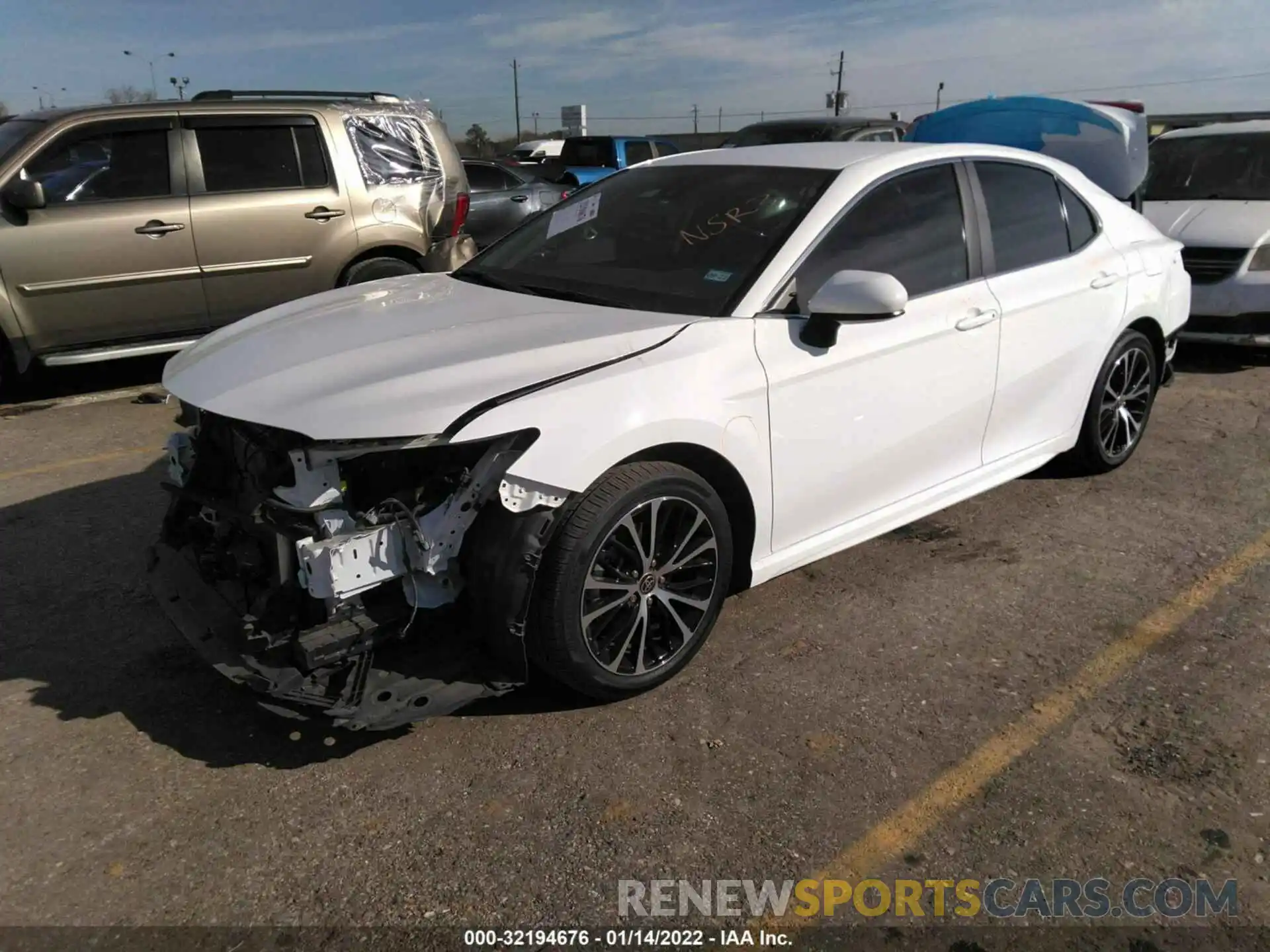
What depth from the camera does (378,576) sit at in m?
2.62

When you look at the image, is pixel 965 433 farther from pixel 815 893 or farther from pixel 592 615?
pixel 815 893

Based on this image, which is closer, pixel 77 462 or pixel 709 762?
pixel 709 762

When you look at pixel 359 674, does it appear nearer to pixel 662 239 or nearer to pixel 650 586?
pixel 650 586

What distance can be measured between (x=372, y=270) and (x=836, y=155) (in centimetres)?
431

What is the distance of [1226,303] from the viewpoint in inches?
283

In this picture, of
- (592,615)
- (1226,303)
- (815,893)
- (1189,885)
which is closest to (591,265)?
(592,615)

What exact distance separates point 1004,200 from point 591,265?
185cm

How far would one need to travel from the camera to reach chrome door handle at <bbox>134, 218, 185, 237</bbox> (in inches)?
251

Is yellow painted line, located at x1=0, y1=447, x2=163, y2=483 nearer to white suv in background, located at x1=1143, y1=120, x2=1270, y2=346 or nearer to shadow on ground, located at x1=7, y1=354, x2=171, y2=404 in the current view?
shadow on ground, located at x1=7, y1=354, x2=171, y2=404

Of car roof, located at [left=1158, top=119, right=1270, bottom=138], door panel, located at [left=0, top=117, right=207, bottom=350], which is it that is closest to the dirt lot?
door panel, located at [left=0, top=117, right=207, bottom=350]

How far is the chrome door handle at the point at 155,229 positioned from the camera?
638cm

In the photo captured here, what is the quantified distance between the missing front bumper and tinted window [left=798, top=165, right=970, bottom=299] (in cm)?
167

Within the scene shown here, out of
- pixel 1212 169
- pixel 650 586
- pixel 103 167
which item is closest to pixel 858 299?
pixel 650 586

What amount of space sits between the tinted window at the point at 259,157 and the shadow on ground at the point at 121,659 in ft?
10.5
